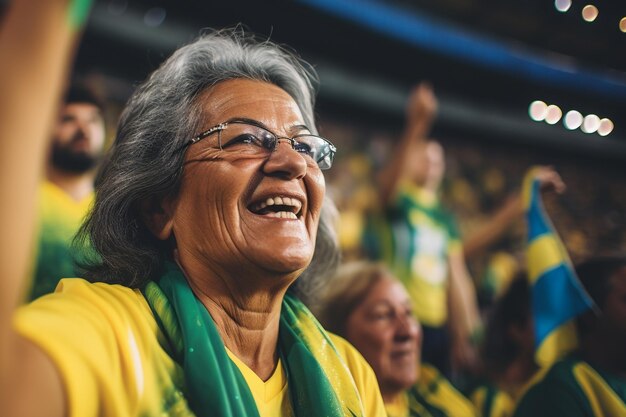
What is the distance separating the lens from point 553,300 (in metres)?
1.87

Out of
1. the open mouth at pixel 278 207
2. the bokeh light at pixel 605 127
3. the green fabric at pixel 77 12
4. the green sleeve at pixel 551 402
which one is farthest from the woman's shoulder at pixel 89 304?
the bokeh light at pixel 605 127

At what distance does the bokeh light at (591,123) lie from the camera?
27.0 ft

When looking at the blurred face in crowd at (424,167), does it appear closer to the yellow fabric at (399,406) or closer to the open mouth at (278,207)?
the yellow fabric at (399,406)

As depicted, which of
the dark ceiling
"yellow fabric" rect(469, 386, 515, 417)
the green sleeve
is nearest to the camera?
the green sleeve

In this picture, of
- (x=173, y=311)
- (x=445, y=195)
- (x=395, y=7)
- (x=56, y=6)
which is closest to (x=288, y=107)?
(x=173, y=311)

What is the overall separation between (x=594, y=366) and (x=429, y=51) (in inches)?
207

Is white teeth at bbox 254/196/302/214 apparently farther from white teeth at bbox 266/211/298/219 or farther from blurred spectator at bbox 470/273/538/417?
blurred spectator at bbox 470/273/538/417

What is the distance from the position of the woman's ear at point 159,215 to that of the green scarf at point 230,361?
9cm

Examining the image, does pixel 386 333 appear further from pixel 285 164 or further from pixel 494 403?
pixel 285 164

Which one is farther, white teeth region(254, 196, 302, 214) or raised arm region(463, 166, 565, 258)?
raised arm region(463, 166, 565, 258)

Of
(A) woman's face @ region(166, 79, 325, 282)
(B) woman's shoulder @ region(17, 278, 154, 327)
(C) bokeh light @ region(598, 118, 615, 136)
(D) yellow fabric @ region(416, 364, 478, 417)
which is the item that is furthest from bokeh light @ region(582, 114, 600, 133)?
(B) woman's shoulder @ region(17, 278, 154, 327)

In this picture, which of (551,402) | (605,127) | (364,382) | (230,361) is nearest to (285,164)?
(230,361)

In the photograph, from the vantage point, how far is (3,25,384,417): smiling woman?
96 centimetres

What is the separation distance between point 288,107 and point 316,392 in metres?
0.56
